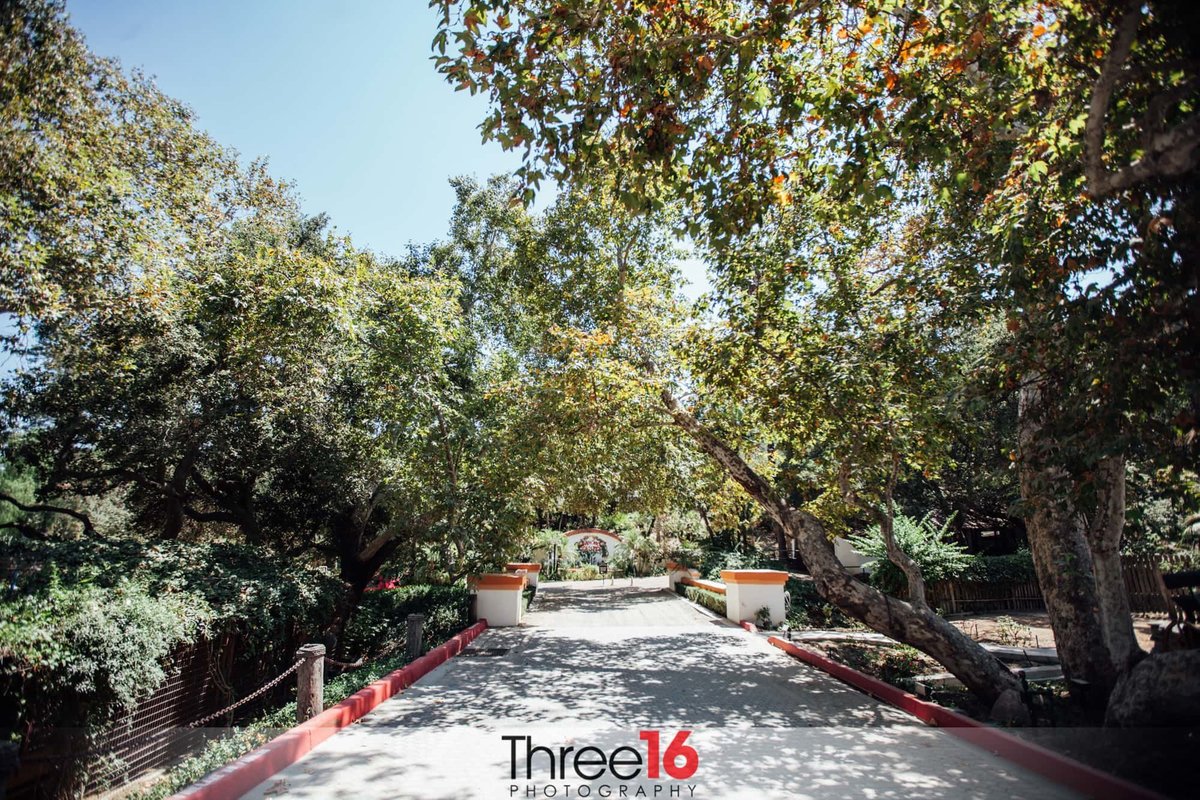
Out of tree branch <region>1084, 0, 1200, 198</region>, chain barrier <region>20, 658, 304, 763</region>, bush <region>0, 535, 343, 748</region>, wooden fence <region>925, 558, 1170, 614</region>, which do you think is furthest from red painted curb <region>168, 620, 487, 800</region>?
wooden fence <region>925, 558, 1170, 614</region>

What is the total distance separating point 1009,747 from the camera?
19.4 ft

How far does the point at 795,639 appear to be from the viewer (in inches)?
528

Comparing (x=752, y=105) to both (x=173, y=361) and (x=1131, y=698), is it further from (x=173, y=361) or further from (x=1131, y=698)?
(x=173, y=361)

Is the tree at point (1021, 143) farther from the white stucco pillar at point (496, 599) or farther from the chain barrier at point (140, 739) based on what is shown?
the white stucco pillar at point (496, 599)

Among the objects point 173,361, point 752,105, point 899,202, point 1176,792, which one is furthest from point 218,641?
point 899,202

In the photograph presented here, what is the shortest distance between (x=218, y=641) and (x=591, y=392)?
23.0 feet

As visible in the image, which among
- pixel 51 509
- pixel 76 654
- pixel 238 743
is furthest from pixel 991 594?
pixel 51 509

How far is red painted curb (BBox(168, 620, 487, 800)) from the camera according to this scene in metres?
4.76

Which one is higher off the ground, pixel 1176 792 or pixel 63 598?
pixel 63 598

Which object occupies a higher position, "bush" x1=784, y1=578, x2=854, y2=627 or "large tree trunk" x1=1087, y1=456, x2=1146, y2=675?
"large tree trunk" x1=1087, y1=456, x2=1146, y2=675

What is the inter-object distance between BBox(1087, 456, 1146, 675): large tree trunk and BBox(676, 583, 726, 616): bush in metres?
11.3

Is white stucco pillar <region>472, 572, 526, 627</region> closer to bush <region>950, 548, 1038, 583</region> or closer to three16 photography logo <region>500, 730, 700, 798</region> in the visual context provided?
three16 photography logo <region>500, 730, 700, 798</region>

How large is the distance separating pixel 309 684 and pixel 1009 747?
23.3 feet

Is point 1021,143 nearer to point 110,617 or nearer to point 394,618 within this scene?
point 110,617
